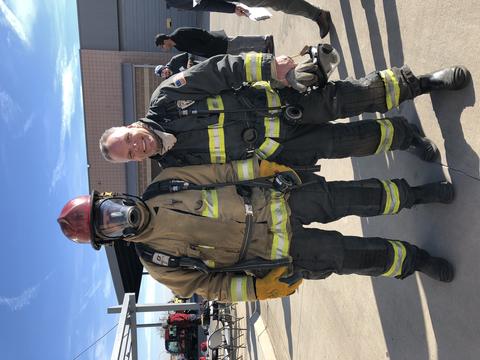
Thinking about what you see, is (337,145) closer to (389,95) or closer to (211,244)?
(389,95)

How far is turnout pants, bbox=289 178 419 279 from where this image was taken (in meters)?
2.87

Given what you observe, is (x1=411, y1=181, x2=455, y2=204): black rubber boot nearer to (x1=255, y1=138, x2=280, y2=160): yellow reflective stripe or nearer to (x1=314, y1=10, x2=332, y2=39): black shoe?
(x1=255, y1=138, x2=280, y2=160): yellow reflective stripe

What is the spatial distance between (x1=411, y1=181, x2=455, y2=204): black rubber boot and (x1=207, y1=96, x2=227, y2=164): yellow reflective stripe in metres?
1.37

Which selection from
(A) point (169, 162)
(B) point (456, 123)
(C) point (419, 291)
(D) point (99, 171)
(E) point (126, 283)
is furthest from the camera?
(D) point (99, 171)

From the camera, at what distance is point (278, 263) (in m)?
2.83

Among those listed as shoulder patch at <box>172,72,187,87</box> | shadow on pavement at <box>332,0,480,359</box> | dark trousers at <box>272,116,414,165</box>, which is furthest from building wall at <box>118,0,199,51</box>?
dark trousers at <box>272,116,414,165</box>

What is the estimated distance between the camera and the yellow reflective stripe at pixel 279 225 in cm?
278

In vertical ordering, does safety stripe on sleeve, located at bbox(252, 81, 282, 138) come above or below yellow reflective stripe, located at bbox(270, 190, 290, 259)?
above

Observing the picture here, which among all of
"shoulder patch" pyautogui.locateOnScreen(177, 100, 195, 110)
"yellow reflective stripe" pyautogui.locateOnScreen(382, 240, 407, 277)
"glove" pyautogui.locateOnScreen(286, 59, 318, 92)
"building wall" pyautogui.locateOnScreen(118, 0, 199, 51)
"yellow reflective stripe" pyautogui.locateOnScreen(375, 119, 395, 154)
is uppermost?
"building wall" pyautogui.locateOnScreen(118, 0, 199, 51)

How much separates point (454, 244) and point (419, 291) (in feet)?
2.06

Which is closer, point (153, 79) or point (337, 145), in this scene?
point (337, 145)

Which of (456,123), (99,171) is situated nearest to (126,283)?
(99,171)

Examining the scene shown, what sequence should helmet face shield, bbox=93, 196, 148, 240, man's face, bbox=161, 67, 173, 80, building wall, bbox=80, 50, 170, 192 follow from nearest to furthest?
helmet face shield, bbox=93, 196, 148, 240, man's face, bbox=161, 67, 173, 80, building wall, bbox=80, 50, 170, 192

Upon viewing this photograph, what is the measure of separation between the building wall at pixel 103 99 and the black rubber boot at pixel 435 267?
12.6 meters
